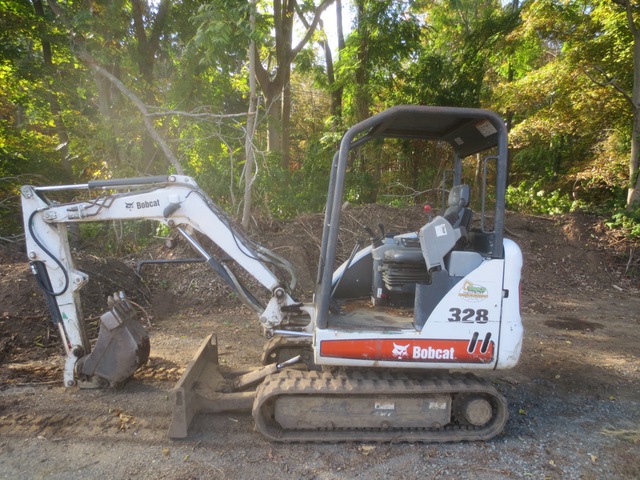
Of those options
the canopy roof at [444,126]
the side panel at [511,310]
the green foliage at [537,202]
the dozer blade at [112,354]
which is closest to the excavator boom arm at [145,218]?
the dozer blade at [112,354]

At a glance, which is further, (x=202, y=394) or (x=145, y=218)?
(x=145, y=218)

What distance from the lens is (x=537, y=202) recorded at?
14.0 meters

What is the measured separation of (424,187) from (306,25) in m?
6.73

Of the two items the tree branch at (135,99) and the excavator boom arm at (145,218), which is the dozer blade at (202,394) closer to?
the excavator boom arm at (145,218)

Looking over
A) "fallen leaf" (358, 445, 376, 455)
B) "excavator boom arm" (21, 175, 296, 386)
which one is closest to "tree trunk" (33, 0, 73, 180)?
"excavator boom arm" (21, 175, 296, 386)

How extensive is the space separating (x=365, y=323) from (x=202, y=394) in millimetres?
1578

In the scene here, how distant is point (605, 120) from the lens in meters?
13.2

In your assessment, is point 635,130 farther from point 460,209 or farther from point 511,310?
point 511,310

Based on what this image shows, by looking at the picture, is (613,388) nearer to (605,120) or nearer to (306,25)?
(605,120)

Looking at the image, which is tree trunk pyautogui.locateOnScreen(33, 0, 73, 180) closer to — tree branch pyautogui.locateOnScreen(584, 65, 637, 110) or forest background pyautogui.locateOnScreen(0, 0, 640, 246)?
forest background pyautogui.locateOnScreen(0, 0, 640, 246)

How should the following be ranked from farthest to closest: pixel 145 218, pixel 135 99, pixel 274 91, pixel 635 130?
pixel 274 91 → pixel 635 130 → pixel 135 99 → pixel 145 218

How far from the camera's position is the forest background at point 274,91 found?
9.70 meters

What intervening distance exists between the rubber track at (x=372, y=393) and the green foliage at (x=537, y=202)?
1102 centimetres

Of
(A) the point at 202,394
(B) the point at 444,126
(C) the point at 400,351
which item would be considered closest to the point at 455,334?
(C) the point at 400,351
